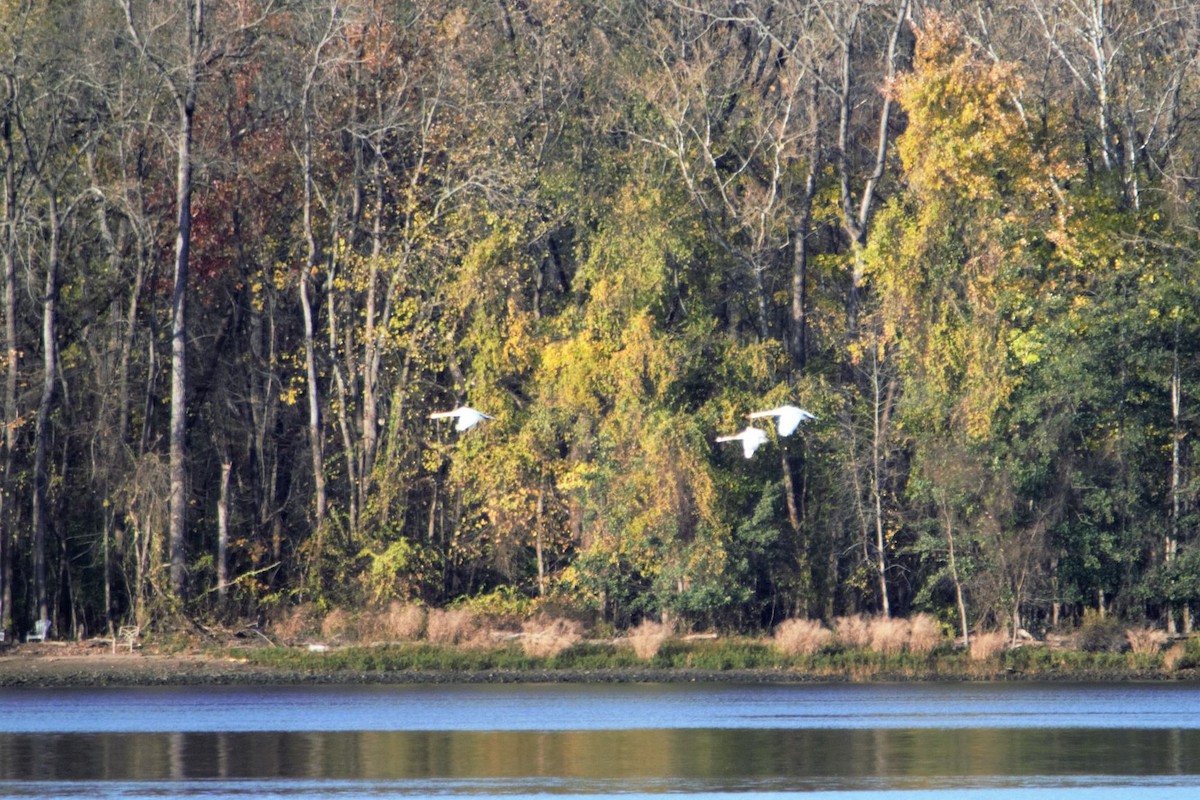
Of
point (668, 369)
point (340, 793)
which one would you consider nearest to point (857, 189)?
point (668, 369)

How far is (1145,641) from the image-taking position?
4247 cm

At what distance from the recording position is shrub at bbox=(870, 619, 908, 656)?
4309cm

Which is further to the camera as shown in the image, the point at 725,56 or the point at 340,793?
the point at 725,56

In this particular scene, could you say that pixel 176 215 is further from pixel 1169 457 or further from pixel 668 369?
pixel 1169 457

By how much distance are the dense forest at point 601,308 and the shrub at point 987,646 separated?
73cm

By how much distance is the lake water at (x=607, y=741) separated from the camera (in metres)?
27.0

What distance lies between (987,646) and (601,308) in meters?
11.1

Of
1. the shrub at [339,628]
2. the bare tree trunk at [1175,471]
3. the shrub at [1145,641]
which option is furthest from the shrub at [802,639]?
the shrub at [339,628]

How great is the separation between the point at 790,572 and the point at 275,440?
13406 millimetres

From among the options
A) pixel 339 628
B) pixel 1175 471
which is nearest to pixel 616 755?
pixel 339 628

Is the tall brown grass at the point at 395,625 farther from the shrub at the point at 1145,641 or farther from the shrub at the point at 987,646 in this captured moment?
the shrub at the point at 1145,641

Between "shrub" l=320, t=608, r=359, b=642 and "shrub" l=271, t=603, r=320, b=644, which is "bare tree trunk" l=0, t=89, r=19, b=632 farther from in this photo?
"shrub" l=320, t=608, r=359, b=642

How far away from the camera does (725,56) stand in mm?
49562

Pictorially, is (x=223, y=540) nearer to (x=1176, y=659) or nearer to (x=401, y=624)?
(x=401, y=624)
